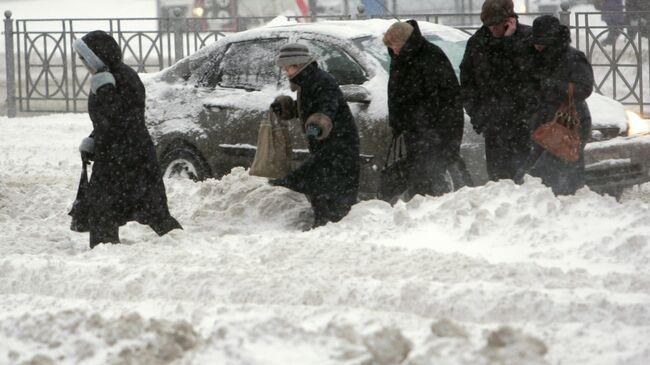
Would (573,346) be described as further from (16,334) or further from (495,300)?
(16,334)

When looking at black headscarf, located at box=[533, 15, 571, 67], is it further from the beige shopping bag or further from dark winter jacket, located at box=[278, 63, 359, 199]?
the beige shopping bag

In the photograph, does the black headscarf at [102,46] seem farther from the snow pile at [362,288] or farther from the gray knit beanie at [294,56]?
the snow pile at [362,288]

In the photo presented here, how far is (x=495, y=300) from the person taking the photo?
226 inches

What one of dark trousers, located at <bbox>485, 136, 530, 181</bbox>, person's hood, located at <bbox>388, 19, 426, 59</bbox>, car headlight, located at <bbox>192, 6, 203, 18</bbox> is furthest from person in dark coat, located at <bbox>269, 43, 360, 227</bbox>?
car headlight, located at <bbox>192, 6, 203, 18</bbox>

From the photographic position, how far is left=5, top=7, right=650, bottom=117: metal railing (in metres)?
16.4

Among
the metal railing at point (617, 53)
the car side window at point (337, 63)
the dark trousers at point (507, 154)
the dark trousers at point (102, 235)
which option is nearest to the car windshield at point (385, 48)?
the car side window at point (337, 63)

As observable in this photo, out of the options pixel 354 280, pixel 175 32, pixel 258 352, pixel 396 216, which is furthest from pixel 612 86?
pixel 258 352

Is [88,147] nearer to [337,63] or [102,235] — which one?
[102,235]

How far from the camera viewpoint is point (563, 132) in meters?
8.49

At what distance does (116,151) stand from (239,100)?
199 centimetres

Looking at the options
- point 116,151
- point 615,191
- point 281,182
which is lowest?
point 615,191

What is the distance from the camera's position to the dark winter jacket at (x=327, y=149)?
8.62 metres

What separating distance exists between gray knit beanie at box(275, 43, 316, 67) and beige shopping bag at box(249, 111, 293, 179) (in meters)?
0.47

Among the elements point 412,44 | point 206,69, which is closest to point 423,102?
point 412,44
